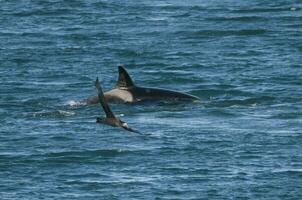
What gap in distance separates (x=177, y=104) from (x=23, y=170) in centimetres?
600

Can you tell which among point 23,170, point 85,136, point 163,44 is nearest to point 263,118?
point 85,136

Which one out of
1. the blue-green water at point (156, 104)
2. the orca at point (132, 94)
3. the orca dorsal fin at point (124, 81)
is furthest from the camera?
the orca at point (132, 94)

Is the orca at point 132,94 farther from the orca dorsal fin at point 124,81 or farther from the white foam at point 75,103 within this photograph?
the white foam at point 75,103

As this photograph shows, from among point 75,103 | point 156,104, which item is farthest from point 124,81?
point 75,103

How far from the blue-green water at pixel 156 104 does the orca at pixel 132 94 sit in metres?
0.27

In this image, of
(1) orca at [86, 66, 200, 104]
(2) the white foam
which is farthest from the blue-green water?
(1) orca at [86, 66, 200, 104]

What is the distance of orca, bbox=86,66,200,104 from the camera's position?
25688mm

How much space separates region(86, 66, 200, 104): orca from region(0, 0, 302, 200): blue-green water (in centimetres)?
27

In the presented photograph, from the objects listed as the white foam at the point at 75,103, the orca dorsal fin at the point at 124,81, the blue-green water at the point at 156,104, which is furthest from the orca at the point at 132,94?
the blue-green water at the point at 156,104

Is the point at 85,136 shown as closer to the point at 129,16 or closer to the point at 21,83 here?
the point at 21,83

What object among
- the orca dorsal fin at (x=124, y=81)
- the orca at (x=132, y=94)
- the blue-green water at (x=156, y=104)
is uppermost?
the orca dorsal fin at (x=124, y=81)

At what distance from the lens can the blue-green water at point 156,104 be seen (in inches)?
766

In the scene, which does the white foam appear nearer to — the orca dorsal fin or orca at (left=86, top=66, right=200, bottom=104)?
orca at (left=86, top=66, right=200, bottom=104)

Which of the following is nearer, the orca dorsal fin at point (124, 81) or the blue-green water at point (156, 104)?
the blue-green water at point (156, 104)
